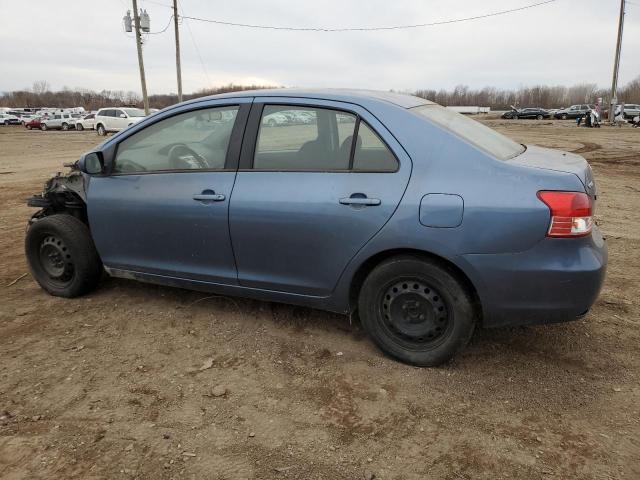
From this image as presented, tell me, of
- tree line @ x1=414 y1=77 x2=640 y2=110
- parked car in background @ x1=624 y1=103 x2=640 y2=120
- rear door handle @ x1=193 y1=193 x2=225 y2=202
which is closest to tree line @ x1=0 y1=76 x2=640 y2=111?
tree line @ x1=414 y1=77 x2=640 y2=110

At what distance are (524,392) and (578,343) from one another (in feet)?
2.65

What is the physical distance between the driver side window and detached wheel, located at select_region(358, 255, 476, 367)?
1.39m

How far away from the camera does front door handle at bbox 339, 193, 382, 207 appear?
2.98 metres

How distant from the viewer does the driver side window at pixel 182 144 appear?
358 cm

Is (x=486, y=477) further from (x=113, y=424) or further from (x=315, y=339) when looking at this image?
(x=113, y=424)

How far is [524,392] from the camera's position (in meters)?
2.89

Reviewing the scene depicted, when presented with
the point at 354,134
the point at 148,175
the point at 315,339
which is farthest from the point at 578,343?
the point at 148,175

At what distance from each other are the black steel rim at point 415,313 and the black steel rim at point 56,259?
269 cm

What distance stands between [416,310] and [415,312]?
0.02 m

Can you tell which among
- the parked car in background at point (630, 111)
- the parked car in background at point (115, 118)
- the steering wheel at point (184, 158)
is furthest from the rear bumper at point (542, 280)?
the parked car in background at point (630, 111)

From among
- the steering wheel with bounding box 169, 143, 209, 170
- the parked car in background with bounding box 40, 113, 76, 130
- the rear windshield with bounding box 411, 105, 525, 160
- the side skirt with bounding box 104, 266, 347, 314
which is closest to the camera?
the rear windshield with bounding box 411, 105, 525, 160

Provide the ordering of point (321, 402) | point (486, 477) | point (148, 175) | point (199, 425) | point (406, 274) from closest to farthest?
1. point (486, 477)
2. point (199, 425)
3. point (321, 402)
4. point (406, 274)
5. point (148, 175)

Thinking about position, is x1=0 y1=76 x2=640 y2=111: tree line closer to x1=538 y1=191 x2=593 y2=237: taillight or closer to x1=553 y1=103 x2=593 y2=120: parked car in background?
x1=553 y1=103 x2=593 y2=120: parked car in background

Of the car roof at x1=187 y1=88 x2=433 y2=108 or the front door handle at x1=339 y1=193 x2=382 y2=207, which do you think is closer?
the front door handle at x1=339 y1=193 x2=382 y2=207
